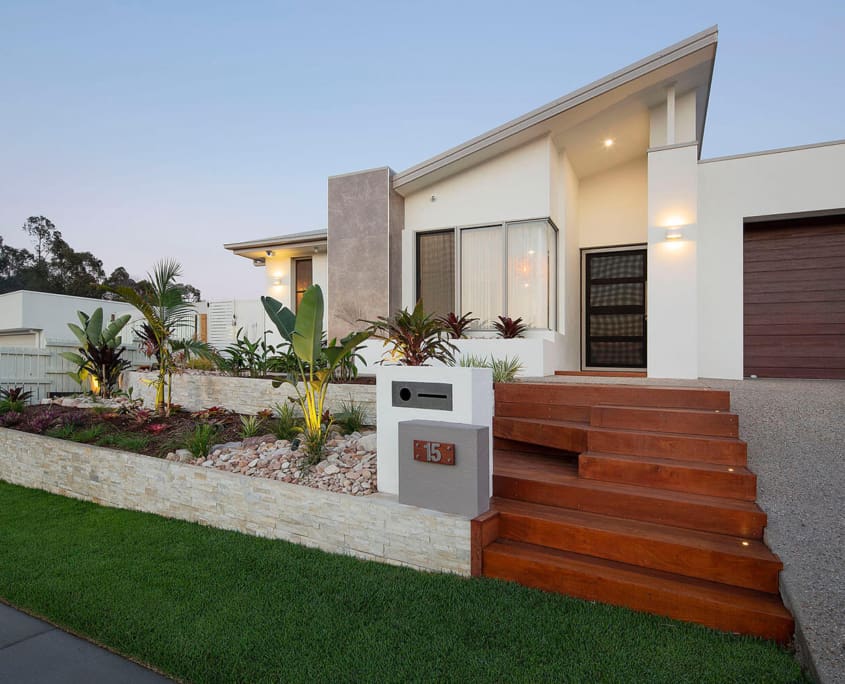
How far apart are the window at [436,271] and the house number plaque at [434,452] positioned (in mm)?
5166

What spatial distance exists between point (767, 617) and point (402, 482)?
7.76 ft

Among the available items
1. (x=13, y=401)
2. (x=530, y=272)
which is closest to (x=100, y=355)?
(x=13, y=401)

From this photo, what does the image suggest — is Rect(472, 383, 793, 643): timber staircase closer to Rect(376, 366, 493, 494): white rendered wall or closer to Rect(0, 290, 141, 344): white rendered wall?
Rect(376, 366, 493, 494): white rendered wall

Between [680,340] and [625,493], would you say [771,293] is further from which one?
[625,493]

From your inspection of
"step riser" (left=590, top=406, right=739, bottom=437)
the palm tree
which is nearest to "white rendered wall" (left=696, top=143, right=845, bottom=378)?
"step riser" (left=590, top=406, right=739, bottom=437)

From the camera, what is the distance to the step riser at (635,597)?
258cm

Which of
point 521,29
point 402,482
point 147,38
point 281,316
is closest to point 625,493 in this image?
point 402,482

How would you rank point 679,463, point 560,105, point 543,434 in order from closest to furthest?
point 679,463, point 543,434, point 560,105

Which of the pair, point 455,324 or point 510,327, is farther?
point 455,324

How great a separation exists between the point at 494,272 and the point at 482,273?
21 centimetres

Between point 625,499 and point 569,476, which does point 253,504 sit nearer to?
point 569,476

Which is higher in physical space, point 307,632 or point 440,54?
point 440,54

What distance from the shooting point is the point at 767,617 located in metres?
2.55

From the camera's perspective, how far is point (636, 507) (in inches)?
139
